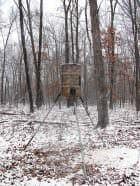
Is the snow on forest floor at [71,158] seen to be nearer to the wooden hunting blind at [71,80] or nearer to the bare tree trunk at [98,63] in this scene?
the bare tree trunk at [98,63]

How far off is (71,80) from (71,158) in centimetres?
295

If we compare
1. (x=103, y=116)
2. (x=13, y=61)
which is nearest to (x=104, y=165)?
(x=103, y=116)

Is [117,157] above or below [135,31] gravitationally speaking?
below

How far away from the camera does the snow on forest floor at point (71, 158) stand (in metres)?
6.52

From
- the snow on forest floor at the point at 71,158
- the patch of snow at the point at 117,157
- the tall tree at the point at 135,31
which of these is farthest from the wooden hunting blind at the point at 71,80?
Answer: the tall tree at the point at 135,31

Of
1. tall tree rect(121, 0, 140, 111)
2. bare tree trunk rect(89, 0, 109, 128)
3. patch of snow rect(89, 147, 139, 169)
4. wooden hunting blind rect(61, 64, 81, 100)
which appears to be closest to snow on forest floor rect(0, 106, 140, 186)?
patch of snow rect(89, 147, 139, 169)

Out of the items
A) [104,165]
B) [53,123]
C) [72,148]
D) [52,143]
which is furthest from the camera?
[53,123]

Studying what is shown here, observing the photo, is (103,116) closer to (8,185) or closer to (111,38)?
(8,185)

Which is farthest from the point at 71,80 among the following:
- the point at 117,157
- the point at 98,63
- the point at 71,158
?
the point at 117,157

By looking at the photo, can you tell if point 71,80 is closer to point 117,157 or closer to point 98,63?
point 98,63

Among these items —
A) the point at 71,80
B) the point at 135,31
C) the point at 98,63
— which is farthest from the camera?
the point at 135,31

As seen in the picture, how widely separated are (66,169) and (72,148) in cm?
192

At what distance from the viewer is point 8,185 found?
20.7ft

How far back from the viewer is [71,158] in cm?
802
